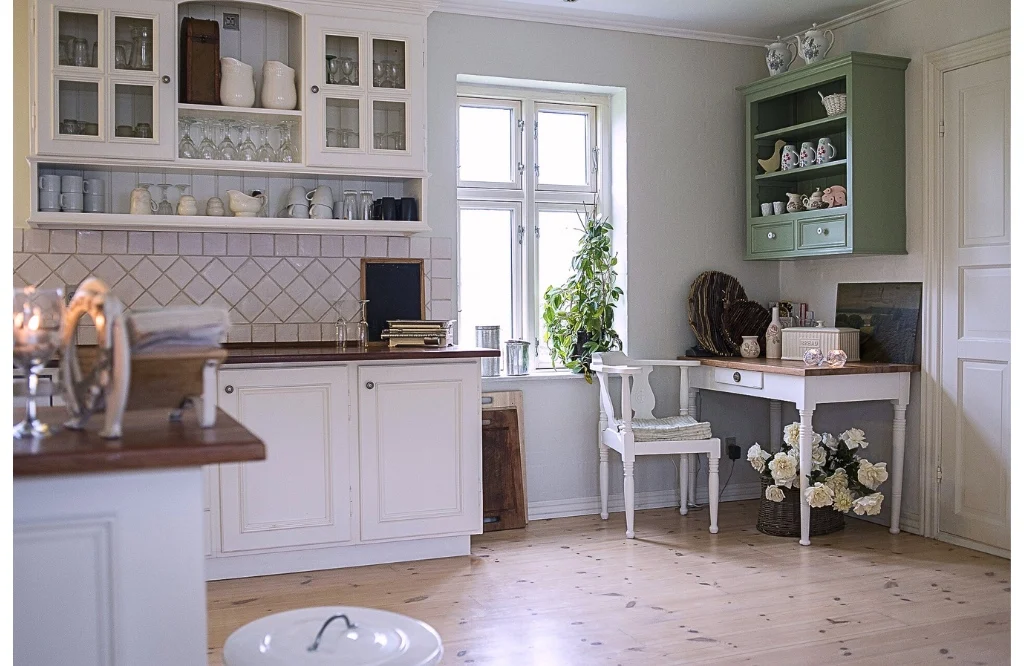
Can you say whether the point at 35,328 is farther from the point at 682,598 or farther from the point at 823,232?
the point at 823,232

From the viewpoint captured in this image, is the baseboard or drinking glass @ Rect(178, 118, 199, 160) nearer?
drinking glass @ Rect(178, 118, 199, 160)

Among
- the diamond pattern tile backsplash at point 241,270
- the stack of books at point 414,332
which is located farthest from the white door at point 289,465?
the diamond pattern tile backsplash at point 241,270

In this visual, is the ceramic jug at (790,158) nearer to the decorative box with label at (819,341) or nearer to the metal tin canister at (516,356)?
the decorative box with label at (819,341)

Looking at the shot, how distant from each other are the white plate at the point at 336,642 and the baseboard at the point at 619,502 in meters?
3.05

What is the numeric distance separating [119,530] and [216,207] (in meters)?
2.71

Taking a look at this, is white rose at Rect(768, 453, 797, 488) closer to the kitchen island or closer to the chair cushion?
the chair cushion

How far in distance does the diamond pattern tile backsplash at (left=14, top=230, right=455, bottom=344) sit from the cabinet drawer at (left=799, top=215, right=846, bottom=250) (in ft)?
5.62

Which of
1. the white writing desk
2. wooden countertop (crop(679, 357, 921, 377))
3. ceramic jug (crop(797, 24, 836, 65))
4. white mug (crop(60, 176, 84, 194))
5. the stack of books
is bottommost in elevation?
the white writing desk

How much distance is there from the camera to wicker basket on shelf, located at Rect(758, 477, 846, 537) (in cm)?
438

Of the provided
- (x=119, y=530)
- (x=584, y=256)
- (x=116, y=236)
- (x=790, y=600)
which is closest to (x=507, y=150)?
(x=584, y=256)

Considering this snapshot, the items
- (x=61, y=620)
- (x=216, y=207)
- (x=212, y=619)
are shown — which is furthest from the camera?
(x=216, y=207)

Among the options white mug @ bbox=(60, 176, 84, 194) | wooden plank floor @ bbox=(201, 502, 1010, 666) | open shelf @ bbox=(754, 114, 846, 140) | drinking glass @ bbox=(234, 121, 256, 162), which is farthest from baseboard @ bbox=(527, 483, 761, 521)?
white mug @ bbox=(60, 176, 84, 194)

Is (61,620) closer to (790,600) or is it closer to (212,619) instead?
(212,619)

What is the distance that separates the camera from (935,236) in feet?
14.2
